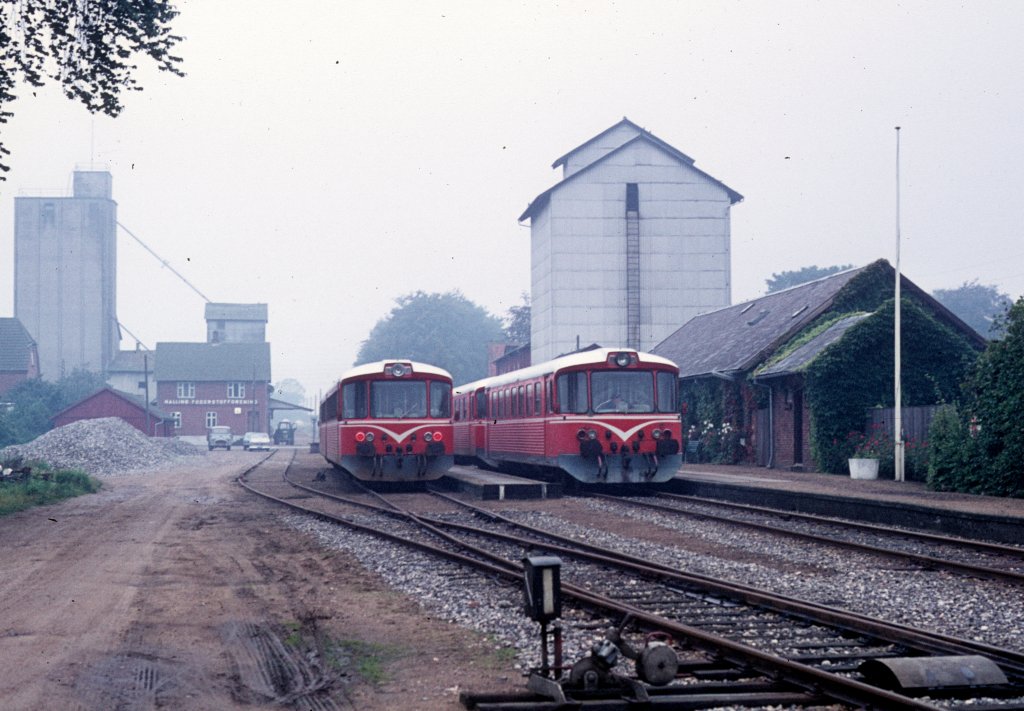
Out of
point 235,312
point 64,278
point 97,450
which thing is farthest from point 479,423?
point 235,312

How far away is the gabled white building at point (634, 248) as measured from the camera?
55.7m

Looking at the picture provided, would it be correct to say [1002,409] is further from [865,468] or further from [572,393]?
[572,393]

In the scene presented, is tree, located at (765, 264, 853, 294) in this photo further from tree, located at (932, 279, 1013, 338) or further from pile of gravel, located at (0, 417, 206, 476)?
pile of gravel, located at (0, 417, 206, 476)

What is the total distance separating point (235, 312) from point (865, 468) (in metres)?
95.1

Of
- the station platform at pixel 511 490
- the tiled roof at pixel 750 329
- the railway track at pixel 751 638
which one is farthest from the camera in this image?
the tiled roof at pixel 750 329

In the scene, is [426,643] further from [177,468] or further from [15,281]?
[15,281]

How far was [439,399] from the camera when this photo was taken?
78.1 feet

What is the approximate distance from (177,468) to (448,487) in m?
20.1

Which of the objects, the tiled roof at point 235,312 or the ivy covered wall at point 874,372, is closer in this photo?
the ivy covered wall at point 874,372

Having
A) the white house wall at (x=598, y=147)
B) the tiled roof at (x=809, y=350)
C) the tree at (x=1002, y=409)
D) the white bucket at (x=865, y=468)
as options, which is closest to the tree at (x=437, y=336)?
the white house wall at (x=598, y=147)

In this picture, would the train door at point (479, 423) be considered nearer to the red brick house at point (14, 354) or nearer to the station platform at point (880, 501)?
the station platform at point (880, 501)

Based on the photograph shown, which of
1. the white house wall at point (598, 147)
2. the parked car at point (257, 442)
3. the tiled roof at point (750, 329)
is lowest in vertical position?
the parked car at point (257, 442)

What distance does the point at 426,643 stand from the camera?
7.72 metres

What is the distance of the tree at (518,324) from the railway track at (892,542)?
74.2 m
